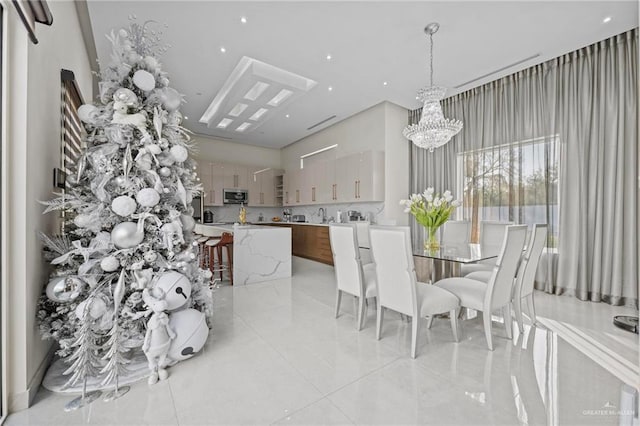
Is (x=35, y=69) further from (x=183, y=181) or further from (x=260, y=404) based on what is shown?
(x=260, y=404)

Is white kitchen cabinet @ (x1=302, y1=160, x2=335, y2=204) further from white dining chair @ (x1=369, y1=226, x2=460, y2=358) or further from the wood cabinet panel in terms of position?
white dining chair @ (x1=369, y1=226, x2=460, y2=358)

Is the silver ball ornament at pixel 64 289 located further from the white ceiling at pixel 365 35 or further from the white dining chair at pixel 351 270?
the white ceiling at pixel 365 35

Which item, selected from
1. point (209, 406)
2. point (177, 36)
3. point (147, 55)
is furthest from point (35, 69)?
point (209, 406)

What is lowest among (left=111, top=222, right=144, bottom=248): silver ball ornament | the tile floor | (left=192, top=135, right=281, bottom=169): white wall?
the tile floor

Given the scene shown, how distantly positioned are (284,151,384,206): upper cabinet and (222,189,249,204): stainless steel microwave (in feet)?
3.69

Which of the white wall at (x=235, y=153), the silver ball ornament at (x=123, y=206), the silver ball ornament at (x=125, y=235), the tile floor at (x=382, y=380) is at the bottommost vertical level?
the tile floor at (x=382, y=380)

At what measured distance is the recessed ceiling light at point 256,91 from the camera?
4055 millimetres

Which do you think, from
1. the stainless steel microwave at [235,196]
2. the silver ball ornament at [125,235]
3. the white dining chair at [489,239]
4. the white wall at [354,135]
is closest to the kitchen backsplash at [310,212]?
the stainless steel microwave at [235,196]

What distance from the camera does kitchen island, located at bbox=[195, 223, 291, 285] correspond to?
3936mm

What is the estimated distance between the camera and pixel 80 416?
1383 mm

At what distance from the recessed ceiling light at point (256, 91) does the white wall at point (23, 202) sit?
2.70m

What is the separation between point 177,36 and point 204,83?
3.54 ft

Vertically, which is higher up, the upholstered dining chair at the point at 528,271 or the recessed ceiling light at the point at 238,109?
the recessed ceiling light at the point at 238,109

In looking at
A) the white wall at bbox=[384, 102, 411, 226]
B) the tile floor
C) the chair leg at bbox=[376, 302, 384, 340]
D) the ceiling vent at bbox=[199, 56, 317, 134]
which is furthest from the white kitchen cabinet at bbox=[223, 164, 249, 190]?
the chair leg at bbox=[376, 302, 384, 340]
